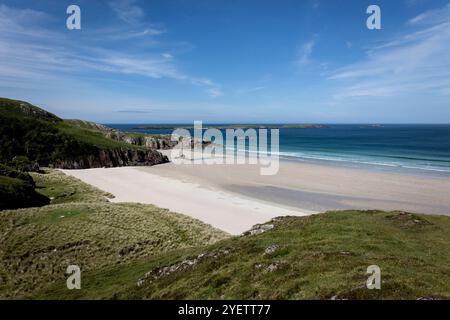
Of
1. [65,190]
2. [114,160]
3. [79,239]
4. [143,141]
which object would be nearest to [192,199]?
[65,190]

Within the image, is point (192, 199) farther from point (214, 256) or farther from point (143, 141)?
point (143, 141)

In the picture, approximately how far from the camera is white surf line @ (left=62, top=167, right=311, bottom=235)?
40.6 metres

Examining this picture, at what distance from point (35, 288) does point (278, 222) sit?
19.2 metres

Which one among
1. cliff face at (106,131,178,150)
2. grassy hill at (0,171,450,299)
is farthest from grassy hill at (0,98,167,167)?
grassy hill at (0,171,450,299)

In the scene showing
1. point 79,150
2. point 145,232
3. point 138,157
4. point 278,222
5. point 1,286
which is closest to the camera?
point 1,286

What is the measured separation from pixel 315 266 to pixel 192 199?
38.1 m

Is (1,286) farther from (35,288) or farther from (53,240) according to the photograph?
(53,240)

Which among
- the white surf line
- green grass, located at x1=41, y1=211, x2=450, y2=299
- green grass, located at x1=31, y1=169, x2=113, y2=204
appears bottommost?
the white surf line

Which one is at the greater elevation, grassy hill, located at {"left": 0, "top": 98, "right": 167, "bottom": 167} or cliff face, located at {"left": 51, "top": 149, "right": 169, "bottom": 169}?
grassy hill, located at {"left": 0, "top": 98, "right": 167, "bottom": 167}

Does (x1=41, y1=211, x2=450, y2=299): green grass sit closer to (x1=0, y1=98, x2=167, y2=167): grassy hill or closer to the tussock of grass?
the tussock of grass

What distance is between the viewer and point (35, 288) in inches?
883

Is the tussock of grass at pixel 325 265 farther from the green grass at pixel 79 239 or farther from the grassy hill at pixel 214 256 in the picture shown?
the green grass at pixel 79 239

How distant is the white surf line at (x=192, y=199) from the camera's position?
40.6 m

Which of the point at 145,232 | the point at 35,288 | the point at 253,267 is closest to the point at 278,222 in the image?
the point at 253,267
